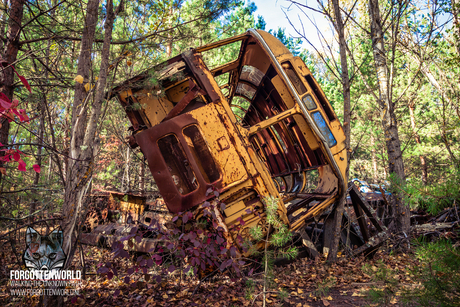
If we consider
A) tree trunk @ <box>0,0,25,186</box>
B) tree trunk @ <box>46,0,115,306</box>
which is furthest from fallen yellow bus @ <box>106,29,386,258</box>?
tree trunk @ <box>0,0,25,186</box>

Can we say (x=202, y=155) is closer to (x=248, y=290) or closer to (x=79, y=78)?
(x=79, y=78)

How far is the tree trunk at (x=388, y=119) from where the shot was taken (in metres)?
5.18

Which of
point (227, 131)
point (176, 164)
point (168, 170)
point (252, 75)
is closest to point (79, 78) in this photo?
point (168, 170)

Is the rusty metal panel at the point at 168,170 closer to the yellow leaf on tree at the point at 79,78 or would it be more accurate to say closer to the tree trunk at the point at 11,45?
the yellow leaf on tree at the point at 79,78

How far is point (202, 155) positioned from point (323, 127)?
1854 millimetres

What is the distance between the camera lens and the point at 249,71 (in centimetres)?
511

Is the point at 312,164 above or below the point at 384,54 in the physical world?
below

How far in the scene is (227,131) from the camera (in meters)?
3.23

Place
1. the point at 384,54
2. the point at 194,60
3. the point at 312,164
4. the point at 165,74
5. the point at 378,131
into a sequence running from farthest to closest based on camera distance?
1. the point at 378,131
2. the point at 384,54
3. the point at 312,164
4. the point at 165,74
5. the point at 194,60

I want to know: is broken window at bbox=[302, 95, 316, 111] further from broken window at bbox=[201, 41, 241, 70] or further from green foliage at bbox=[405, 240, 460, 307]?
broken window at bbox=[201, 41, 241, 70]

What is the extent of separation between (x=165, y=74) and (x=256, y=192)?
2.15 metres

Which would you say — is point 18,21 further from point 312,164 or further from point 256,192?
point 312,164

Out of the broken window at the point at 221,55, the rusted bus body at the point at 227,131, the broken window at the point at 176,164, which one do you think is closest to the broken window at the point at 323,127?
the rusted bus body at the point at 227,131

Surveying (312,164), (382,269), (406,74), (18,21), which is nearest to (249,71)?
(312,164)
